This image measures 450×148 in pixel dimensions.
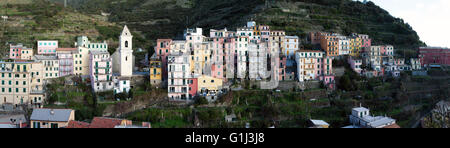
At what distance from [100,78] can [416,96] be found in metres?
31.1

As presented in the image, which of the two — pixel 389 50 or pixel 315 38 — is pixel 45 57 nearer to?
pixel 315 38

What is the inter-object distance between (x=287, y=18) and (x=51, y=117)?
1281 inches

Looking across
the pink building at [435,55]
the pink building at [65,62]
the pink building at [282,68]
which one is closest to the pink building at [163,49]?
the pink building at [65,62]

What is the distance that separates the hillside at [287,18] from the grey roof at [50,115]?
23.7 m

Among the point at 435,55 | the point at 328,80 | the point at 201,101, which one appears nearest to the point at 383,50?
the point at 435,55

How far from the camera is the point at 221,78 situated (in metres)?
37.0

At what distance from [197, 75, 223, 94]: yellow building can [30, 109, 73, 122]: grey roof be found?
10924mm

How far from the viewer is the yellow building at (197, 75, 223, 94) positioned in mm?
34706

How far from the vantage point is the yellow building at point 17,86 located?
33.6 m

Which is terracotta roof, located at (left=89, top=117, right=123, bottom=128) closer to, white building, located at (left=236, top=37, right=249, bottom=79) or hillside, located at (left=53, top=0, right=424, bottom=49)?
white building, located at (left=236, top=37, right=249, bottom=79)

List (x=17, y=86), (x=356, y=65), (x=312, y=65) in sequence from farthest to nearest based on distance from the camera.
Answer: (x=356, y=65) < (x=312, y=65) < (x=17, y=86)

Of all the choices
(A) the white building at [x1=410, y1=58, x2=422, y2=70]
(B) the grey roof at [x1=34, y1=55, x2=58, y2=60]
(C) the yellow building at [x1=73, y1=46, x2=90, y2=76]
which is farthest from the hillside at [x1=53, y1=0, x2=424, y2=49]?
(B) the grey roof at [x1=34, y1=55, x2=58, y2=60]
